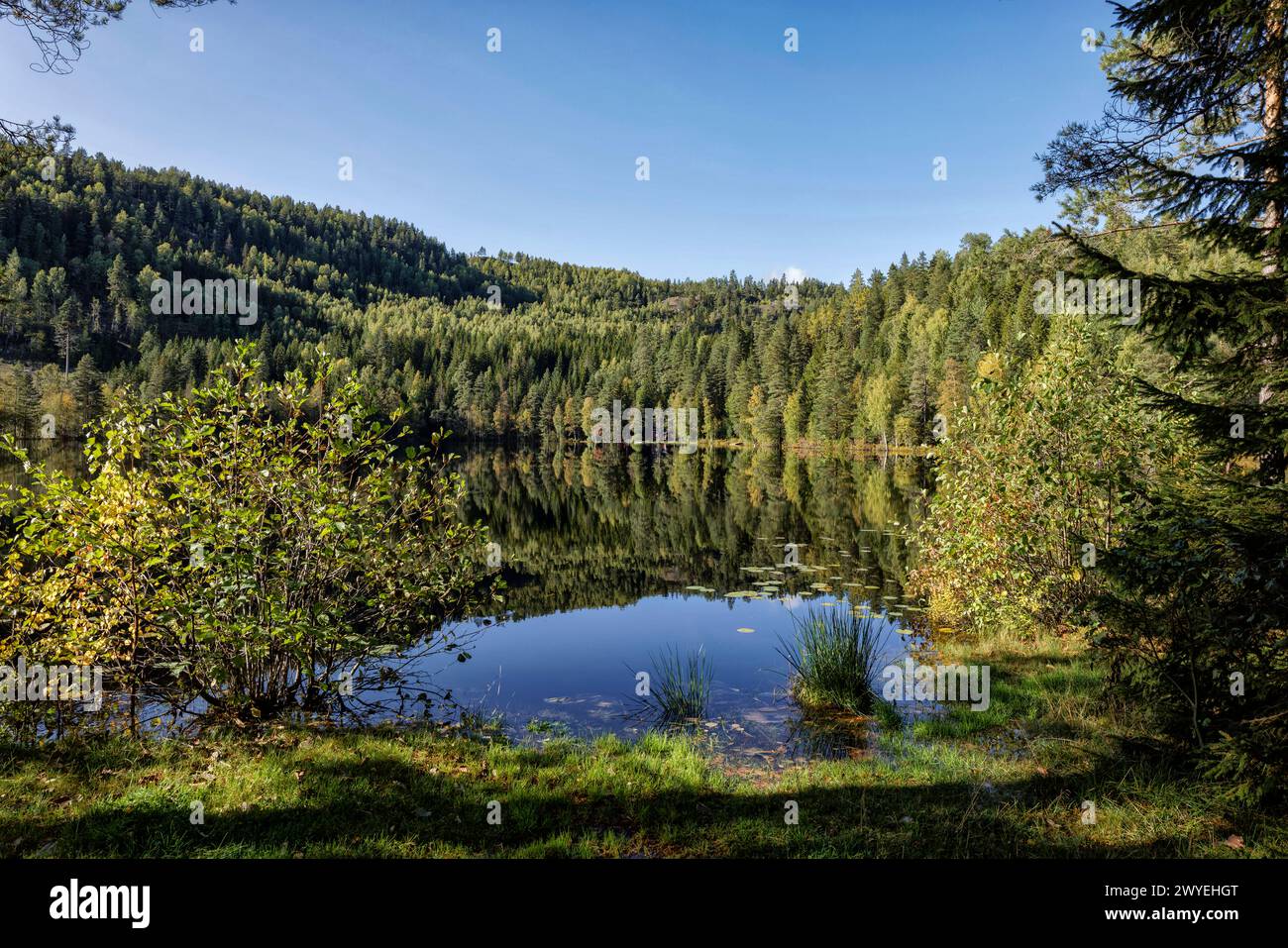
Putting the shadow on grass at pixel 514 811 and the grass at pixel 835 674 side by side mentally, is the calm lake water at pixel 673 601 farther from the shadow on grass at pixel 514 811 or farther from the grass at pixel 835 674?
the shadow on grass at pixel 514 811

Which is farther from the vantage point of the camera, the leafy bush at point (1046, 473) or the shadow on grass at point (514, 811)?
the leafy bush at point (1046, 473)

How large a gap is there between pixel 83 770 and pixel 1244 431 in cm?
1120

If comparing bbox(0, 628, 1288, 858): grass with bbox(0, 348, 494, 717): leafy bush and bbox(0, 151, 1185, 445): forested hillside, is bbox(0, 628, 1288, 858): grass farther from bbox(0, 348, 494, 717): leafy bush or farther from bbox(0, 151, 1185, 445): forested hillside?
bbox(0, 151, 1185, 445): forested hillside

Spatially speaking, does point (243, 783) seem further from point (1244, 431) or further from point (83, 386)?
point (83, 386)

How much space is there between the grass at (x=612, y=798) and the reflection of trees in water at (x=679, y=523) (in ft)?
38.3

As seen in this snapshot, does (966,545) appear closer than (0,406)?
Yes

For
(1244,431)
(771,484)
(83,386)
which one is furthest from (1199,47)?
(83,386)

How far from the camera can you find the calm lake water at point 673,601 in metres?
10.9

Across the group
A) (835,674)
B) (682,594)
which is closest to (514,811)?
(835,674)

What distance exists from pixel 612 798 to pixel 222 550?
17.6 feet

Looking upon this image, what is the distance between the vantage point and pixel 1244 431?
561 cm

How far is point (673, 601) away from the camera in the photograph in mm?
20531

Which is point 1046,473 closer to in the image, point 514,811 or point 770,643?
point 770,643

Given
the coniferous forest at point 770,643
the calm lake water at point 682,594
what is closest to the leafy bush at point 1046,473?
the coniferous forest at point 770,643
